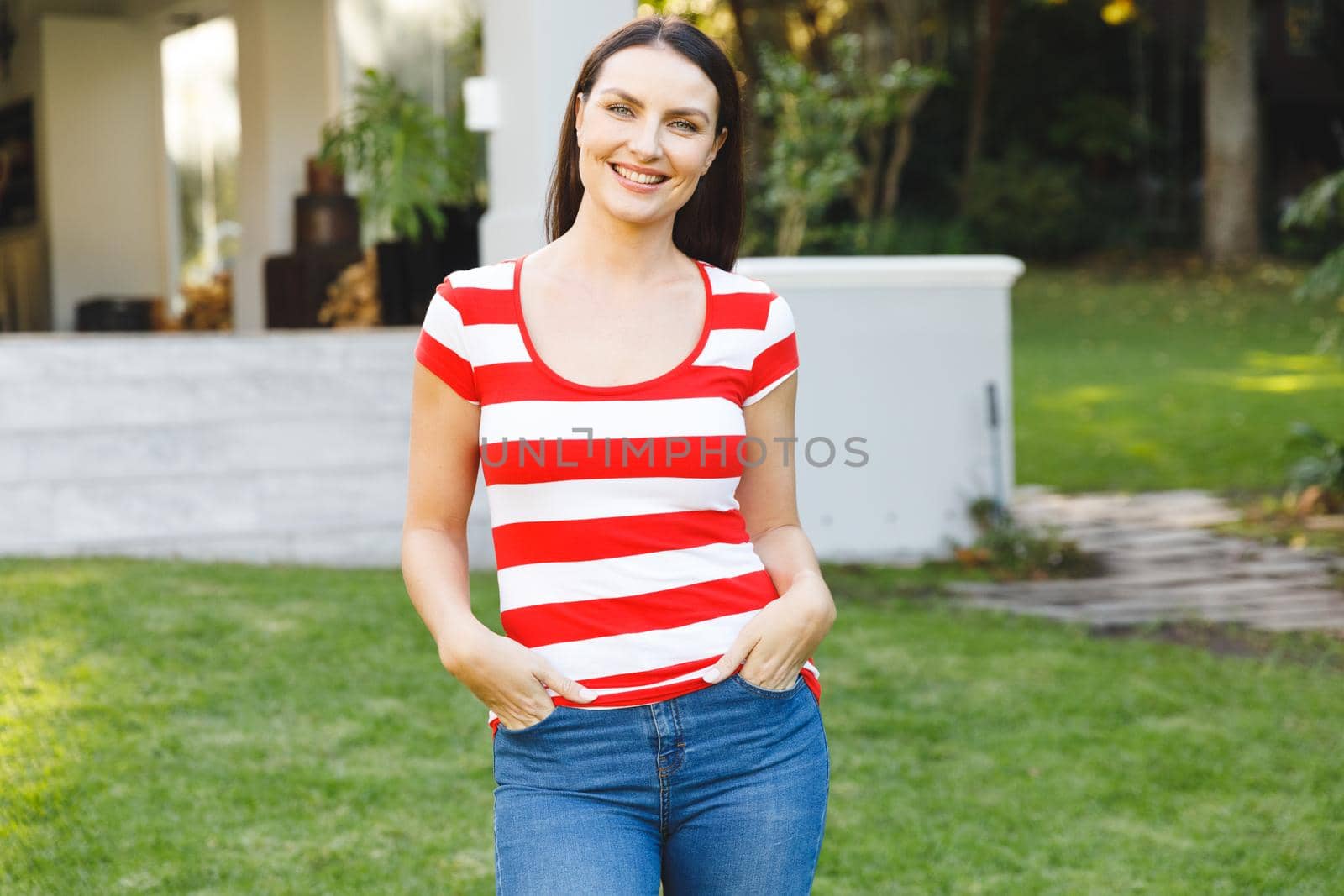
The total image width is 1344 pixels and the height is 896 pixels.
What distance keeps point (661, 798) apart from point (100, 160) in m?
11.8

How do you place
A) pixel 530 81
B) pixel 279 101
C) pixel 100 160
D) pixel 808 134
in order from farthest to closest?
pixel 808 134, pixel 100 160, pixel 279 101, pixel 530 81

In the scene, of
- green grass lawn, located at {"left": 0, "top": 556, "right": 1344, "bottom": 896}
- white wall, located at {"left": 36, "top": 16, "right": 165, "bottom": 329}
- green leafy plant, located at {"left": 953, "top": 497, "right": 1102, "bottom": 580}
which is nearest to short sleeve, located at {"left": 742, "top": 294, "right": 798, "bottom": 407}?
green grass lawn, located at {"left": 0, "top": 556, "right": 1344, "bottom": 896}

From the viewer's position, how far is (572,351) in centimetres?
178

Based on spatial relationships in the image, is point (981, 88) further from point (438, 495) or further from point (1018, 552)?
point (438, 495)

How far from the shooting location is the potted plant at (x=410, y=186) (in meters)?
8.12

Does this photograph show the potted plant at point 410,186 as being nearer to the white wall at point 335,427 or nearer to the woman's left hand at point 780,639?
the white wall at point 335,427

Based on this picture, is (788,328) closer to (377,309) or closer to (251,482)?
(251,482)

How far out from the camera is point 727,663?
176 cm

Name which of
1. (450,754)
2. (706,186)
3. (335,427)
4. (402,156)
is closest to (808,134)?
(402,156)

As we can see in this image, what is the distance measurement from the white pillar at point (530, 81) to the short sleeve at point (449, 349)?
4.98 metres

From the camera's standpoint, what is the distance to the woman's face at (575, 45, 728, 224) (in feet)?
5.96

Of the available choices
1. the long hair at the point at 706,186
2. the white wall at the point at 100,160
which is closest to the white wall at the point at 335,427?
the long hair at the point at 706,186

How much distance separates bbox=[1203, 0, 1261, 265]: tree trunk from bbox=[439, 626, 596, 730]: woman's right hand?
834 inches

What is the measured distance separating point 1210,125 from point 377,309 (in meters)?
16.5
